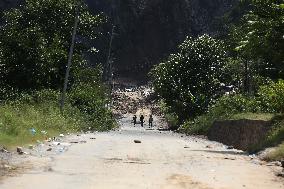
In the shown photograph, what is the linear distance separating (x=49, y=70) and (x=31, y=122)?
15.5 metres

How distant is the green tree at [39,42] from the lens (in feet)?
114

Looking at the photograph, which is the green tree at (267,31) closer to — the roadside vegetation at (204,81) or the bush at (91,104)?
the roadside vegetation at (204,81)

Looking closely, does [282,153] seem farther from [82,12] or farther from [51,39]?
[82,12]

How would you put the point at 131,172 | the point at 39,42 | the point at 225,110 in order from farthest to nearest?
the point at 39,42, the point at 225,110, the point at 131,172

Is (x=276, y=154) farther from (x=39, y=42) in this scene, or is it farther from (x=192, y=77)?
(x=192, y=77)

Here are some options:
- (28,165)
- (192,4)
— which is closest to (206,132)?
(28,165)

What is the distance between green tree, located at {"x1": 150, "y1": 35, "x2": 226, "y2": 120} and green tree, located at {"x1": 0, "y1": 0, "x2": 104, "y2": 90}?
27.5 ft

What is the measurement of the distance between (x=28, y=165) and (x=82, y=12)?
113 ft

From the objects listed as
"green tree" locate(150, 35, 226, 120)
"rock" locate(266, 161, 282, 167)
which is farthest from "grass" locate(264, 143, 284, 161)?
"green tree" locate(150, 35, 226, 120)

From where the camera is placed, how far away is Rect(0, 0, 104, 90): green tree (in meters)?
34.7

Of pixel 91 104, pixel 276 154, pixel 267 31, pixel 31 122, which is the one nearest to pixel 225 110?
pixel 91 104

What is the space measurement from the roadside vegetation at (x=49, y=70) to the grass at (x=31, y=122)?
85 mm

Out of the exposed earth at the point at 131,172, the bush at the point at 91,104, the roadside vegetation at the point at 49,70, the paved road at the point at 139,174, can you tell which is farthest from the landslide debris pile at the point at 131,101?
the paved road at the point at 139,174

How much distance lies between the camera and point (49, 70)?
37094mm
